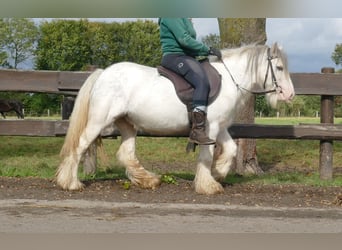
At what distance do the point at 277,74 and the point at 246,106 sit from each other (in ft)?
7.38

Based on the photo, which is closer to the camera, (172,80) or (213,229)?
(213,229)

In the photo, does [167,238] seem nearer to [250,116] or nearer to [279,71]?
[279,71]

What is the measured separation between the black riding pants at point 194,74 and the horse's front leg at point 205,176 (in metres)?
0.71

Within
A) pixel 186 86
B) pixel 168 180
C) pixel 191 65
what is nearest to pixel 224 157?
pixel 168 180

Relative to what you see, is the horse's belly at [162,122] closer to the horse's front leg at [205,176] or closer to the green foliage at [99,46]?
the horse's front leg at [205,176]

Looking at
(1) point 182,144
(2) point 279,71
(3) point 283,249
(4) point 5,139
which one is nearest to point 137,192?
(2) point 279,71

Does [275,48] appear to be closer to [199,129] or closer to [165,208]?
[199,129]

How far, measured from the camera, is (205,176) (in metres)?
6.46

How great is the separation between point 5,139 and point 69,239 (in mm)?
15137

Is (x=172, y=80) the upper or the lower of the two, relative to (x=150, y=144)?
upper

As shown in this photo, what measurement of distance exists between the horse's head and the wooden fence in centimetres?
136

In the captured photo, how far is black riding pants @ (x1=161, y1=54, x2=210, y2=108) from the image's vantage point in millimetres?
6266

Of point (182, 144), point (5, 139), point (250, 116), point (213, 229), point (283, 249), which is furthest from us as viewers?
point (5, 139)

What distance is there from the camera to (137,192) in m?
6.43
